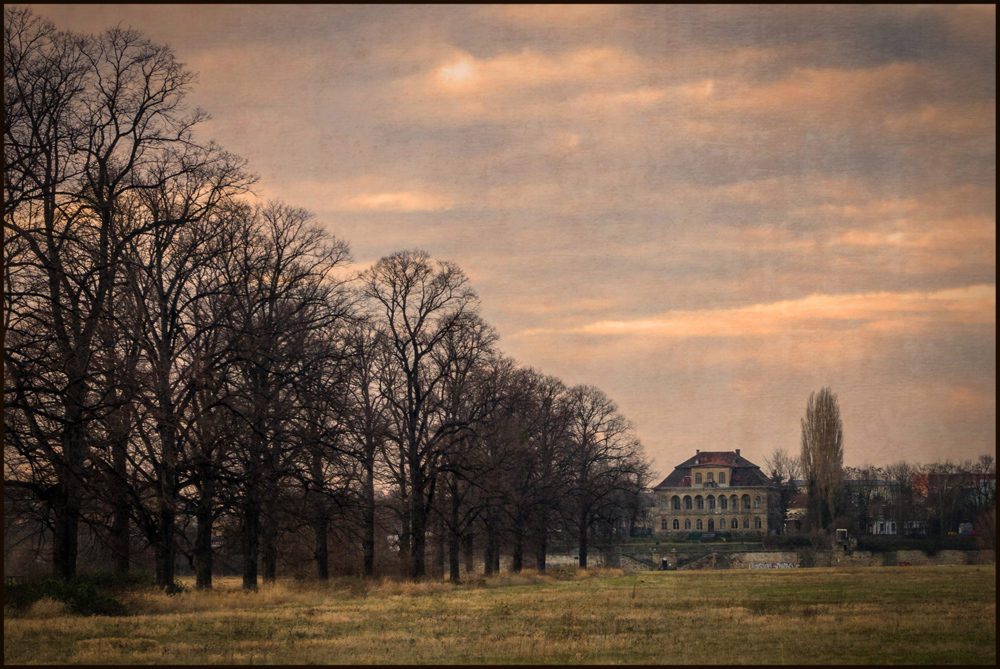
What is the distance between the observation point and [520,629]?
20359 mm

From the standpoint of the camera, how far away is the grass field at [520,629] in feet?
51.4

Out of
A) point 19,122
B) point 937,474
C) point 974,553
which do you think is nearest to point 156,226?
point 19,122

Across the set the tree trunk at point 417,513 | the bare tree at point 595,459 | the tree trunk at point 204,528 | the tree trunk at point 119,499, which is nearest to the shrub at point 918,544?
the bare tree at point 595,459

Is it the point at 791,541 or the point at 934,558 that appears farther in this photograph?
the point at 791,541

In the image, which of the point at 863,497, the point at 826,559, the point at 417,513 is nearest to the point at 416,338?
the point at 417,513

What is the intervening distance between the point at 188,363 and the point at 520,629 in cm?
1319

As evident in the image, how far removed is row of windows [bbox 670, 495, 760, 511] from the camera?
4948 inches

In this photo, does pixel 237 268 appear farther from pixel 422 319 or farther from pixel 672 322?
pixel 672 322

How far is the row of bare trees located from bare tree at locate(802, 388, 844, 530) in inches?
1616

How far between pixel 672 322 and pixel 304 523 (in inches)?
499

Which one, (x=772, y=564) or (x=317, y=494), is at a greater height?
(x=317, y=494)

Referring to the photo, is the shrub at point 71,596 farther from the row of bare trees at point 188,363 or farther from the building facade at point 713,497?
the building facade at point 713,497

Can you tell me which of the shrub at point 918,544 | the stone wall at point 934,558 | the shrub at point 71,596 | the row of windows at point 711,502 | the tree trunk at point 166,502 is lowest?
the stone wall at point 934,558

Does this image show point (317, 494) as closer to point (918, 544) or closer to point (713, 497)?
point (918, 544)
